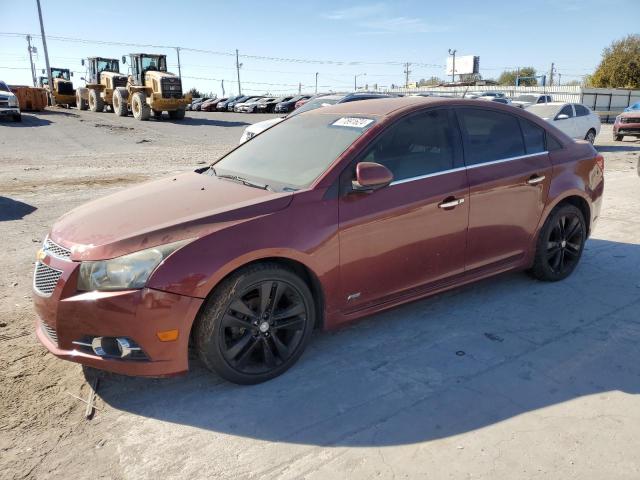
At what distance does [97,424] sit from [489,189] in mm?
3148

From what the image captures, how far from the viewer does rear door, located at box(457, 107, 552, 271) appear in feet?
13.5

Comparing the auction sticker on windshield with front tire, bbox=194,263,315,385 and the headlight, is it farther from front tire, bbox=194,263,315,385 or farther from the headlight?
the headlight

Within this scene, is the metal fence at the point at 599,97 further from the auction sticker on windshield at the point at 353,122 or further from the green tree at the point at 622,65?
the auction sticker on windshield at the point at 353,122

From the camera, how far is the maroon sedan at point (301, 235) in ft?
9.48

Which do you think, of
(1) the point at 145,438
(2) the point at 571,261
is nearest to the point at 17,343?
(1) the point at 145,438

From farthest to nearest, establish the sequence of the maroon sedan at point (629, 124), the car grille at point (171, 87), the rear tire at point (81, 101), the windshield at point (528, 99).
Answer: the rear tire at point (81, 101), the car grille at point (171, 87), the windshield at point (528, 99), the maroon sedan at point (629, 124)

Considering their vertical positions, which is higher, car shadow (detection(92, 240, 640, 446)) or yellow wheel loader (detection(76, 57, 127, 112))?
yellow wheel loader (detection(76, 57, 127, 112))

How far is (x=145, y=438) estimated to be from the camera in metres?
2.76

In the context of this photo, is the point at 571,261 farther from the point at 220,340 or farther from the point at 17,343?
the point at 17,343

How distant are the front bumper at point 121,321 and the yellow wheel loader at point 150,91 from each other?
25967mm

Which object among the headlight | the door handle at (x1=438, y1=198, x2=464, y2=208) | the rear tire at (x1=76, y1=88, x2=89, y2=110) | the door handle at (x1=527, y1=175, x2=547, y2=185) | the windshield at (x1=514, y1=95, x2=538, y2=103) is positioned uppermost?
the rear tire at (x1=76, y1=88, x2=89, y2=110)

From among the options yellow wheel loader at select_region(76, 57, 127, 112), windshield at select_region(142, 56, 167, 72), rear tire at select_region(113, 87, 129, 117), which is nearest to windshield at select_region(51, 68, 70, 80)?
yellow wheel loader at select_region(76, 57, 127, 112)

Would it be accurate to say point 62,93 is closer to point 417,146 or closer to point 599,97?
point 599,97

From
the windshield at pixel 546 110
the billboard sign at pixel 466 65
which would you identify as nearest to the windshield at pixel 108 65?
the windshield at pixel 546 110
